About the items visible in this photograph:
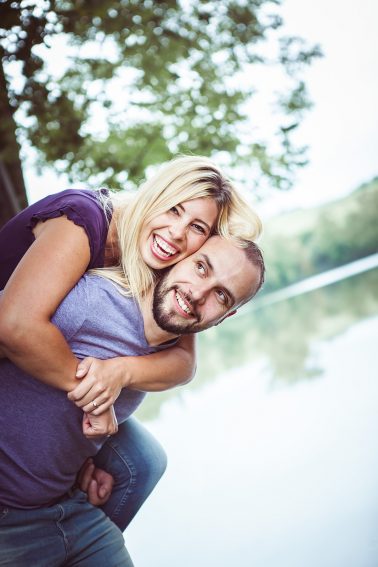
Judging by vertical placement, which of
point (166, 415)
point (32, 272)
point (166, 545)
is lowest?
point (166, 415)

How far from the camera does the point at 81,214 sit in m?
1.82

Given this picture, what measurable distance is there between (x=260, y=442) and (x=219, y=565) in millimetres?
1700

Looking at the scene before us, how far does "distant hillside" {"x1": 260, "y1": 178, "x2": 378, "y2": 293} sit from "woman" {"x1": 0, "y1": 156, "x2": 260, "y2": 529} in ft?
63.3

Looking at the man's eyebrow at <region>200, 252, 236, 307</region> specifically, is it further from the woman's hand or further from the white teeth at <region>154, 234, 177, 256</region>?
the woman's hand

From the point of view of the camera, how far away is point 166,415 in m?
6.45

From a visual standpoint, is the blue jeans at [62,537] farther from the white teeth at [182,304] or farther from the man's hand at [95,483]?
the white teeth at [182,304]

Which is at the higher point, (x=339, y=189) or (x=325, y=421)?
(x=325, y=421)

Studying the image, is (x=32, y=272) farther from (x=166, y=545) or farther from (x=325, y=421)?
(x=325, y=421)

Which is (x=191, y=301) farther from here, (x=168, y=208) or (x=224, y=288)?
(x=168, y=208)

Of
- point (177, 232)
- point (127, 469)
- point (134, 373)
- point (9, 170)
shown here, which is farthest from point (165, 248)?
point (9, 170)

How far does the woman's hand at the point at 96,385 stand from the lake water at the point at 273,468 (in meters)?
1.44

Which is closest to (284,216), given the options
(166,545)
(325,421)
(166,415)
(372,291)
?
(372,291)

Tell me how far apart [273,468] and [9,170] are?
316cm

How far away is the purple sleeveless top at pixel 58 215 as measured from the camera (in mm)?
1812
